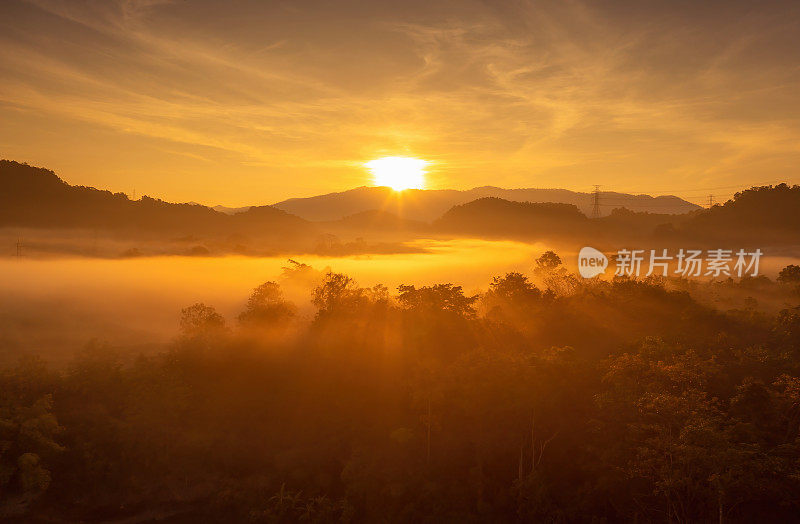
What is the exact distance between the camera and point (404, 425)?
39.8 meters

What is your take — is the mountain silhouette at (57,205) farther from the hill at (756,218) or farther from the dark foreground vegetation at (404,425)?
the hill at (756,218)

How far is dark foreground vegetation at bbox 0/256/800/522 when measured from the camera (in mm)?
28781

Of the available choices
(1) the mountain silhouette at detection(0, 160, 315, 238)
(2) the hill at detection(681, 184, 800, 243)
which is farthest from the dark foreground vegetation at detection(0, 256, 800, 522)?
(1) the mountain silhouette at detection(0, 160, 315, 238)

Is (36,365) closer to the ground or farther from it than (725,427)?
closer to the ground

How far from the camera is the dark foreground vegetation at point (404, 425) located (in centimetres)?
2878

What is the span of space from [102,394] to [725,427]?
43069mm

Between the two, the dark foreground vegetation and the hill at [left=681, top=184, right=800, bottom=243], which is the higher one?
the hill at [left=681, top=184, right=800, bottom=243]

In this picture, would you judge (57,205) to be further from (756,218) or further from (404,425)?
(756,218)

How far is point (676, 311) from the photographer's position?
58.1 m

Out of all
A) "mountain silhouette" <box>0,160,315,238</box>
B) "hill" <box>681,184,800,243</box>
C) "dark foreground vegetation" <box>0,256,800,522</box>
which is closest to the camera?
"dark foreground vegetation" <box>0,256,800,522</box>

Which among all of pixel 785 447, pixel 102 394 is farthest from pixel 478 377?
pixel 102 394

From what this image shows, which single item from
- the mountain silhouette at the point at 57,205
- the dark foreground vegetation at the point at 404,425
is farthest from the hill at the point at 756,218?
the mountain silhouette at the point at 57,205

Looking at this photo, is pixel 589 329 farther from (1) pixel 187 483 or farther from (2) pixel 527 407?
(1) pixel 187 483

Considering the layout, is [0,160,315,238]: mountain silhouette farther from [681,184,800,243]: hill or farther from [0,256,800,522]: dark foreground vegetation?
[681,184,800,243]: hill
